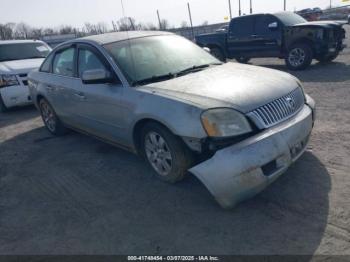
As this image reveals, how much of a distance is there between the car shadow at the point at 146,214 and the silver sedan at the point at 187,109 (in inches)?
10.0

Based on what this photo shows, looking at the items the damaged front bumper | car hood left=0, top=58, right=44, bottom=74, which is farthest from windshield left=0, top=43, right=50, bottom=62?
the damaged front bumper

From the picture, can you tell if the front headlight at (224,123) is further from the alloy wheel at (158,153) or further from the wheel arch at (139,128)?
the alloy wheel at (158,153)

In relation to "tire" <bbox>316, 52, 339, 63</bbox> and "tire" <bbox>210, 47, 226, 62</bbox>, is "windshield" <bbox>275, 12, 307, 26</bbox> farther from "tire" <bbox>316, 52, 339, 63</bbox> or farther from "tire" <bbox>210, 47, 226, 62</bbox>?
"tire" <bbox>210, 47, 226, 62</bbox>

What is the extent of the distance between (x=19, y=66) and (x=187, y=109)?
21.6 feet

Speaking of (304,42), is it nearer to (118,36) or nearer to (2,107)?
(118,36)

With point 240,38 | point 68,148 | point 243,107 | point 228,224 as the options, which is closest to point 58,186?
point 68,148

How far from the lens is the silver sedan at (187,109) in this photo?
3.00m

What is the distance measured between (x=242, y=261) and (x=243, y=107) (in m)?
1.33

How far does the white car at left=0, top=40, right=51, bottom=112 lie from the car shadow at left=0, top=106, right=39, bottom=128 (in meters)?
0.22

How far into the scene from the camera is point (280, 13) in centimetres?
→ 1094

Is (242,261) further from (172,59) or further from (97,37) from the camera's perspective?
(97,37)

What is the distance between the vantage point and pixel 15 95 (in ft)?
26.3

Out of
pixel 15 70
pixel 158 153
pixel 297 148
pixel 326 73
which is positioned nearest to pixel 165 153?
pixel 158 153

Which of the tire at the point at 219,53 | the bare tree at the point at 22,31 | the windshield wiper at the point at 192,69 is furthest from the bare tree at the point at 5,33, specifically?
the windshield wiper at the point at 192,69
